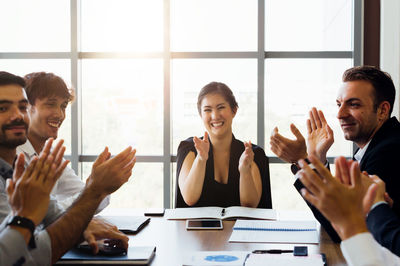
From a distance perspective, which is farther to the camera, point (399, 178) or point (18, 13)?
point (18, 13)

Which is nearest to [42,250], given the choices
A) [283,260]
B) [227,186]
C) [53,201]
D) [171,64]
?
[53,201]

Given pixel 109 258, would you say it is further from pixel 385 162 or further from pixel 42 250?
pixel 385 162

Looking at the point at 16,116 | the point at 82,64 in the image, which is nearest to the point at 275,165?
the point at 82,64

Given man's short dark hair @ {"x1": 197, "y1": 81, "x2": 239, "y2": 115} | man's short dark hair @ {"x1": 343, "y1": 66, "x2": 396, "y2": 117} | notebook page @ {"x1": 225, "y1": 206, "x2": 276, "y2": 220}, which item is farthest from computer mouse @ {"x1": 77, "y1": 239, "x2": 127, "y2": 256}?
man's short dark hair @ {"x1": 197, "y1": 81, "x2": 239, "y2": 115}

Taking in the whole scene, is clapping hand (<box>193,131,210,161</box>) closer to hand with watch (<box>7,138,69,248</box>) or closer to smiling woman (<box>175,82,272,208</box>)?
smiling woman (<box>175,82,272,208</box>)

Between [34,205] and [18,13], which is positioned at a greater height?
[18,13]

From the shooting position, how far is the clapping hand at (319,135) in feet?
8.95

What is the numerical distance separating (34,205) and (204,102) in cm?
242

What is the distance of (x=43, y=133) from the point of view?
3064 mm

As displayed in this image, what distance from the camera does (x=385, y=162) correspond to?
7.47 feet

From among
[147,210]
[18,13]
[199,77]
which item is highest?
[18,13]

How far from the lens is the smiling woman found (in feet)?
11.1

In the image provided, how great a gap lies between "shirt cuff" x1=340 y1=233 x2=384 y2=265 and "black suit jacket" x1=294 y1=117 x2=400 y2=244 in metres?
0.86

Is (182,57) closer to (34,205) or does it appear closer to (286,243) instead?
(286,243)
